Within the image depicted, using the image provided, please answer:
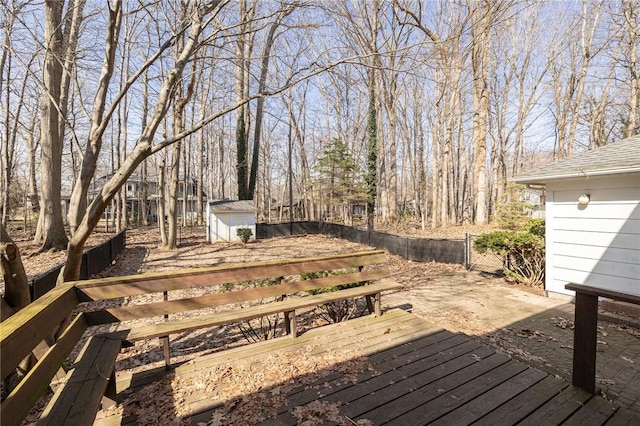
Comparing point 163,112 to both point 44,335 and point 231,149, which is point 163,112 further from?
point 231,149

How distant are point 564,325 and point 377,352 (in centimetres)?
342

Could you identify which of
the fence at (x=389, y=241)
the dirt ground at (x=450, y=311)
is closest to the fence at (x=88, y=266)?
the dirt ground at (x=450, y=311)

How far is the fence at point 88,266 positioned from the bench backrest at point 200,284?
2.94m

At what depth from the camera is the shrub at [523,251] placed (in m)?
6.47

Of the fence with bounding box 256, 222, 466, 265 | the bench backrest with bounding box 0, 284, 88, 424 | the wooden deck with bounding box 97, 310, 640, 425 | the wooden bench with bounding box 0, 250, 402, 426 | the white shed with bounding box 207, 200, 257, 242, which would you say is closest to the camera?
the bench backrest with bounding box 0, 284, 88, 424

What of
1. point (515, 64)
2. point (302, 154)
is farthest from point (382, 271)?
point (515, 64)

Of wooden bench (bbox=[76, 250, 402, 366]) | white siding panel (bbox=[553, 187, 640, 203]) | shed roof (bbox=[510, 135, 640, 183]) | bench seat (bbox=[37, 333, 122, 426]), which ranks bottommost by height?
bench seat (bbox=[37, 333, 122, 426])

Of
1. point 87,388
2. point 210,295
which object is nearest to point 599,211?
point 210,295

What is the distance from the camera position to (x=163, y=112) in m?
3.18

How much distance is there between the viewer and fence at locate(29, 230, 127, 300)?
4.54 metres

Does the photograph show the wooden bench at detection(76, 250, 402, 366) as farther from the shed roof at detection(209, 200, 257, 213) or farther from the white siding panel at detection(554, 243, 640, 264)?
the shed roof at detection(209, 200, 257, 213)

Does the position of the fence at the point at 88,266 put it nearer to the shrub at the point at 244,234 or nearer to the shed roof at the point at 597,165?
the shrub at the point at 244,234

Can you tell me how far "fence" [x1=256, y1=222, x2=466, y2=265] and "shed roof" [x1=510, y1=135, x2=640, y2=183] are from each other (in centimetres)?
344

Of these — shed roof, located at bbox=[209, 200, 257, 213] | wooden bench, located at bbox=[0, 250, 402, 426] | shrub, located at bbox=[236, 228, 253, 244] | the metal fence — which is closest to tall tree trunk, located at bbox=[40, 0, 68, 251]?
shed roof, located at bbox=[209, 200, 257, 213]
